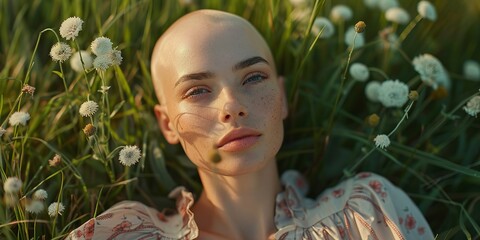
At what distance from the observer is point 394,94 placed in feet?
7.77

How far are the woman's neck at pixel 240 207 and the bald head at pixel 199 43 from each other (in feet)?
1.18

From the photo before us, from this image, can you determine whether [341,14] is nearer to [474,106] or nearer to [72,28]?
[474,106]

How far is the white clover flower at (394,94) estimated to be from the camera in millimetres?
2363

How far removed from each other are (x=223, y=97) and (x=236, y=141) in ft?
0.47

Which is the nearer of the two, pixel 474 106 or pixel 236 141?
pixel 236 141

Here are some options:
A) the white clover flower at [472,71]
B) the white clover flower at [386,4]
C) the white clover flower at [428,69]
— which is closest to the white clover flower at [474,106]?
the white clover flower at [428,69]

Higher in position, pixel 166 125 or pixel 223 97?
pixel 223 97

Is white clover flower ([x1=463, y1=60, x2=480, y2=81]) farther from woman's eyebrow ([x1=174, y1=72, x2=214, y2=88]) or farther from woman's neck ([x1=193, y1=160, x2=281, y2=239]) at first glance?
woman's eyebrow ([x1=174, y1=72, x2=214, y2=88])

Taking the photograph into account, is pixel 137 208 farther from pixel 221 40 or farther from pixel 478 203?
pixel 478 203

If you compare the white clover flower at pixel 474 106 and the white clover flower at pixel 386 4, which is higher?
the white clover flower at pixel 386 4

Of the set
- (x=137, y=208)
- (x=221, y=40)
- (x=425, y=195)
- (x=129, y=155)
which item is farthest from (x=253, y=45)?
(x=425, y=195)

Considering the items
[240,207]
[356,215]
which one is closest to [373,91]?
[356,215]

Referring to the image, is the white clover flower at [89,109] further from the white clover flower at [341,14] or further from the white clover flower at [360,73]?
the white clover flower at [341,14]

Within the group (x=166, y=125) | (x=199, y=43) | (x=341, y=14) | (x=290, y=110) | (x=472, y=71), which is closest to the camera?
(x=199, y=43)
